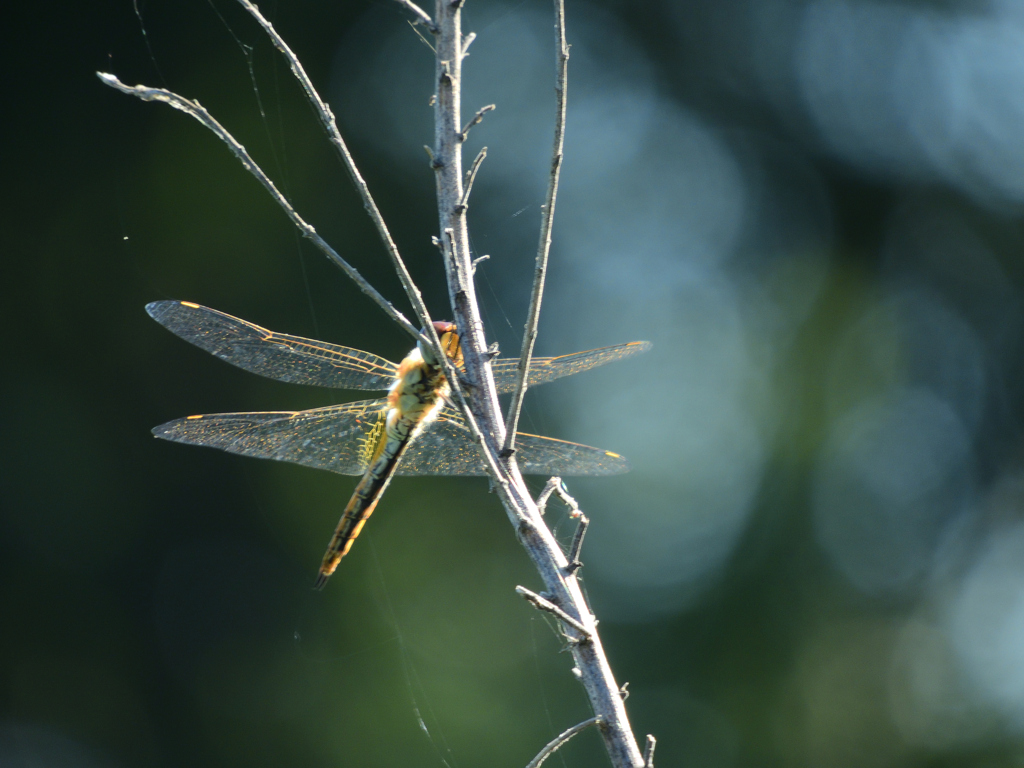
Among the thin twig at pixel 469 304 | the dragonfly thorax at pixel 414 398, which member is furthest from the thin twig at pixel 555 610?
the dragonfly thorax at pixel 414 398

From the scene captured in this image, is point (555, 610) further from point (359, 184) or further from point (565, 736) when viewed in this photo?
point (359, 184)

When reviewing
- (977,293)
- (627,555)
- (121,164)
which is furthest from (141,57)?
(977,293)

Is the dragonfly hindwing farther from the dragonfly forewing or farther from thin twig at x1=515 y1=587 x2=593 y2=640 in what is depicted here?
thin twig at x1=515 y1=587 x2=593 y2=640

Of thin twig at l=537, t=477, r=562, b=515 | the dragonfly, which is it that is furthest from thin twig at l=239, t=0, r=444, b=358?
the dragonfly

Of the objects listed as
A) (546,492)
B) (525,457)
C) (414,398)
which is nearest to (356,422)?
(414,398)

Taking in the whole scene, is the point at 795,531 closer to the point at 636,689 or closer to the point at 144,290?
the point at 636,689

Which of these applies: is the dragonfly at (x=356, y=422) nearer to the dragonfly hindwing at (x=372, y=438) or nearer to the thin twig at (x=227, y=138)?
the dragonfly hindwing at (x=372, y=438)
